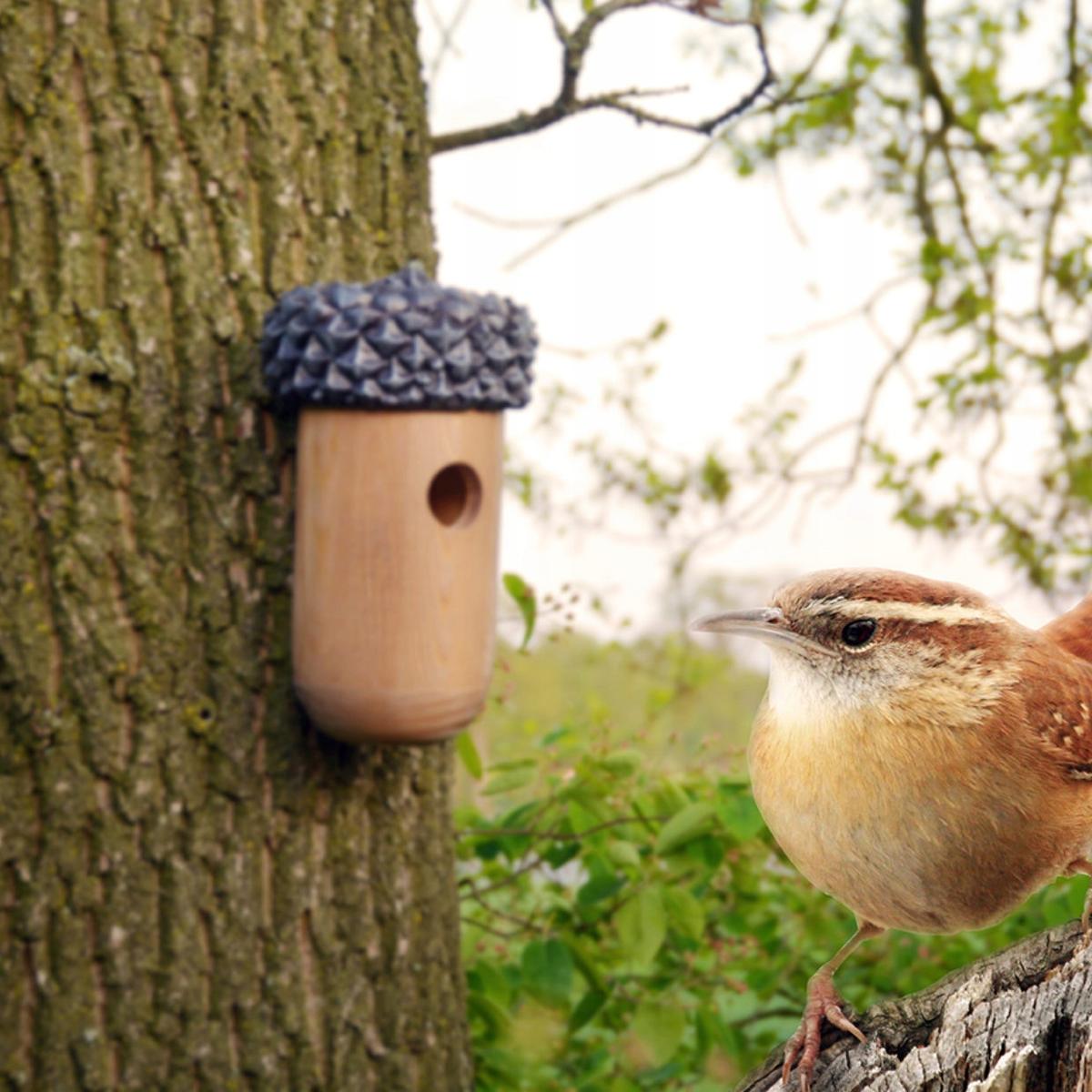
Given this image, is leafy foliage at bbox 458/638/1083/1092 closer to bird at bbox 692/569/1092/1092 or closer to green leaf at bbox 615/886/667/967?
green leaf at bbox 615/886/667/967


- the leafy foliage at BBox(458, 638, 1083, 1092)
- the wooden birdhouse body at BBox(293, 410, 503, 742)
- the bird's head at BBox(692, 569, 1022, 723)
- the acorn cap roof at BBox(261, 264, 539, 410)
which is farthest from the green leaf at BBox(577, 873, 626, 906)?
the bird's head at BBox(692, 569, 1022, 723)

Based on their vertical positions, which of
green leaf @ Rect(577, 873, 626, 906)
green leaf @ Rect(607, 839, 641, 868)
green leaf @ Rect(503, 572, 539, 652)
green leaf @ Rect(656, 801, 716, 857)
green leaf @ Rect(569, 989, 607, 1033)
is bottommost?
green leaf @ Rect(569, 989, 607, 1033)

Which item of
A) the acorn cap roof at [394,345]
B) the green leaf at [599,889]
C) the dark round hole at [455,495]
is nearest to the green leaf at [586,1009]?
the green leaf at [599,889]

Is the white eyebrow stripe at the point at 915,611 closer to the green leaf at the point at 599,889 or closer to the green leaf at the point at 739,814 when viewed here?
the green leaf at the point at 739,814

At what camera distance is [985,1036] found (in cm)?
107

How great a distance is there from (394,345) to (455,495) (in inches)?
13.7

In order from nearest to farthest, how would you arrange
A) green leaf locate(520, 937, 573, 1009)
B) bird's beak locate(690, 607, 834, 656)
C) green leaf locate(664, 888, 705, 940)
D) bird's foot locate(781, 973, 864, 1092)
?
bird's beak locate(690, 607, 834, 656), bird's foot locate(781, 973, 864, 1092), green leaf locate(664, 888, 705, 940), green leaf locate(520, 937, 573, 1009)

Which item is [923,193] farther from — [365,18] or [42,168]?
[42,168]

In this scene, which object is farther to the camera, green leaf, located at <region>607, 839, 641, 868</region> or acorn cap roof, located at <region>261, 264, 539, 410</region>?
green leaf, located at <region>607, 839, 641, 868</region>

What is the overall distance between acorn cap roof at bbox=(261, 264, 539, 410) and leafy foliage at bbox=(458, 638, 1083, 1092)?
27.8 inches

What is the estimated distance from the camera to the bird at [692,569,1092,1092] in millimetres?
1000

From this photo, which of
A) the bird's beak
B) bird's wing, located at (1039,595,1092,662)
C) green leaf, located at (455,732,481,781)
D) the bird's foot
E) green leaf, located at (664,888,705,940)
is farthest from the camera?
green leaf, located at (455,732,481,781)

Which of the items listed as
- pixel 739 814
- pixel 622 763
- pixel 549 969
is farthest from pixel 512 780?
pixel 739 814

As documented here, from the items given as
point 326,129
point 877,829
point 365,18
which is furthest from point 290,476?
point 877,829
